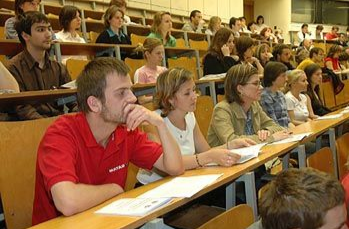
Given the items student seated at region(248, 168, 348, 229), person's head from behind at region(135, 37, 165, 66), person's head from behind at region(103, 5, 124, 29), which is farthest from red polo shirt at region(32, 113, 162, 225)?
person's head from behind at region(103, 5, 124, 29)

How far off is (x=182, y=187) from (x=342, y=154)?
143 cm

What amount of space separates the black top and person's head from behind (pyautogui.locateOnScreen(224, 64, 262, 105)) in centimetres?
154

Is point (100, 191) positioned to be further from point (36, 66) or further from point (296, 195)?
point (36, 66)

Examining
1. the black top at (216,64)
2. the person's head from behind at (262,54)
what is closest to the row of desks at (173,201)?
the black top at (216,64)

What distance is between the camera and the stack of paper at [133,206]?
1239mm

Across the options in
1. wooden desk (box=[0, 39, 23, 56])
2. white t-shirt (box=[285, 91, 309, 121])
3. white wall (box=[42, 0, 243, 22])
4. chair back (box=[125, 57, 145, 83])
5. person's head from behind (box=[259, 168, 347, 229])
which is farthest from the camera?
white wall (box=[42, 0, 243, 22])

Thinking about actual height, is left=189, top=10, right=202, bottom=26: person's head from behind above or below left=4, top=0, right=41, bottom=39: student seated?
above

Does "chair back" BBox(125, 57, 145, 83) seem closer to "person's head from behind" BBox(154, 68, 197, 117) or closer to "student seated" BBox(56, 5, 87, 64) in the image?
"student seated" BBox(56, 5, 87, 64)

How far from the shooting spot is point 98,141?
166 cm

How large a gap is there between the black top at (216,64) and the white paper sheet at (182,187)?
2.84 m

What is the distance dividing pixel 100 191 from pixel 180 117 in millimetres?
1032

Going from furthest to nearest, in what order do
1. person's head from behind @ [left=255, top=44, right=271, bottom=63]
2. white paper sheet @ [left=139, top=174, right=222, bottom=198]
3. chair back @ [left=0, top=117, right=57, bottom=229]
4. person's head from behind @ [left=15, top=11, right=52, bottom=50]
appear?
person's head from behind @ [left=255, top=44, right=271, bottom=63], person's head from behind @ [left=15, top=11, right=52, bottom=50], chair back @ [left=0, top=117, right=57, bottom=229], white paper sheet @ [left=139, top=174, right=222, bottom=198]

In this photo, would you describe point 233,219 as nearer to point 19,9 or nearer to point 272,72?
point 272,72

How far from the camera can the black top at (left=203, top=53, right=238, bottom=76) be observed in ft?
14.5
